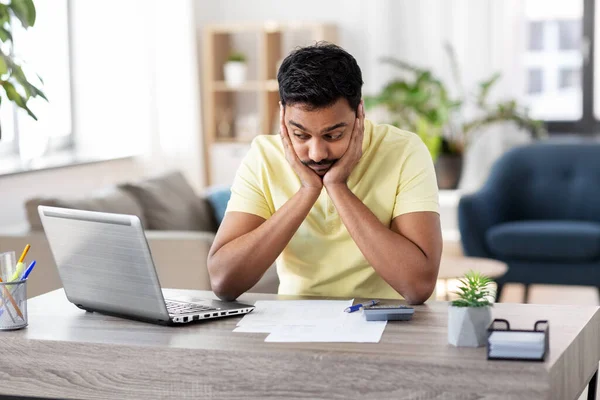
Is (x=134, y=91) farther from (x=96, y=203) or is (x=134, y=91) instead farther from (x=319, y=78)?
(x=319, y=78)

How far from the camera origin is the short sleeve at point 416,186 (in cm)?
227

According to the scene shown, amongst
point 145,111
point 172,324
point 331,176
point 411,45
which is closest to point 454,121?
point 411,45

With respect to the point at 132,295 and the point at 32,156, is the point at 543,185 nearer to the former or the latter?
the point at 32,156

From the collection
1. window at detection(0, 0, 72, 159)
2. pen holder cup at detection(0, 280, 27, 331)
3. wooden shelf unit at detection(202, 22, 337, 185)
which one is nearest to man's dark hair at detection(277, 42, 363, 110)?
pen holder cup at detection(0, 280, 27, 331)

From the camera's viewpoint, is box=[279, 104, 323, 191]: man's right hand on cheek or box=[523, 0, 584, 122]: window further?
box=[523, 0, 584, 122]: window

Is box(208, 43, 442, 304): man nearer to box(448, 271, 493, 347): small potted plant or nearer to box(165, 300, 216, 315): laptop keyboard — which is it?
box(165, 300, 216, 315): laptop keyboard

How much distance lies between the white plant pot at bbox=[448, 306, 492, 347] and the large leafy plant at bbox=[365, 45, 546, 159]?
456cm

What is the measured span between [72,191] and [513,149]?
2.54m

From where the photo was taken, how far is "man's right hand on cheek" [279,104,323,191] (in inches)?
89.2

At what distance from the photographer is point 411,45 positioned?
22.0 ft

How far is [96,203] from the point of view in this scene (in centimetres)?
411

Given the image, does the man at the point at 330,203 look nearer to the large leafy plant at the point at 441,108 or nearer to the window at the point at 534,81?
the large leafy plant at the point at 441,108

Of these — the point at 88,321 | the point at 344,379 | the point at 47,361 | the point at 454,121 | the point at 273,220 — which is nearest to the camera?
the point at 344,379

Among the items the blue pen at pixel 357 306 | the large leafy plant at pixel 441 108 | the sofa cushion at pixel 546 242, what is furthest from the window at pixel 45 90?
the blue pen at pixel 357 306
